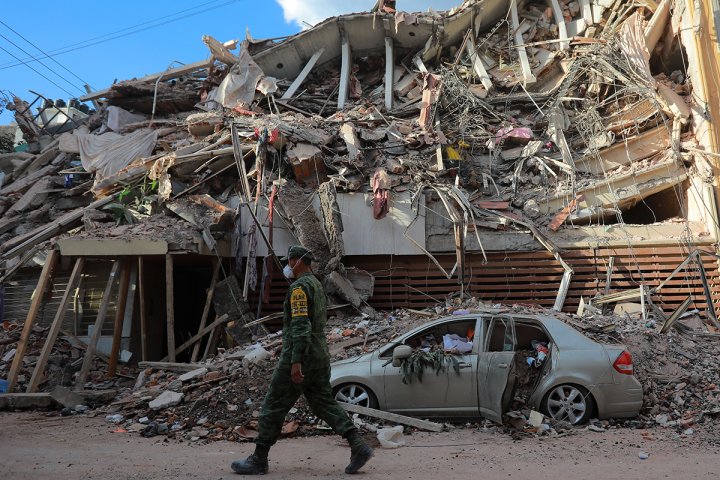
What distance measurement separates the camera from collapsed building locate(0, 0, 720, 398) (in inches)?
437

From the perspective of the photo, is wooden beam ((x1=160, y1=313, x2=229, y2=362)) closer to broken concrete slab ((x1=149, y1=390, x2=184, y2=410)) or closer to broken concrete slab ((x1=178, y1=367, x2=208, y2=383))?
broken concrete slab ((x1=178, y1=367, x2=208, y2=383))

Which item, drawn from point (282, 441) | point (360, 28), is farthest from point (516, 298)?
point (360, 28)

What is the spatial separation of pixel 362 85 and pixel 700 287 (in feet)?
33.8

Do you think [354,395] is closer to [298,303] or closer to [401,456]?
[401,456]

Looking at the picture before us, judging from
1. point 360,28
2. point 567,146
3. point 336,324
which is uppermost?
point 360,28

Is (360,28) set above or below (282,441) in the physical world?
above

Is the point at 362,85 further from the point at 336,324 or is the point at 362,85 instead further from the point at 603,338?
the point at 603,338

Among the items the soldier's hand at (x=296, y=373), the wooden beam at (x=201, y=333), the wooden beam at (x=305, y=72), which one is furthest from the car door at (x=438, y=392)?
the wooden beam at (x=305, y=72)

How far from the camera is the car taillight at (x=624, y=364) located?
21.5ft

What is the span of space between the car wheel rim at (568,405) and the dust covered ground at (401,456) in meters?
0.27

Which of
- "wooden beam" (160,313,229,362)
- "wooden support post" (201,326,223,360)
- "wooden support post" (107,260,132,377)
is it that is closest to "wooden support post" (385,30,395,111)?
"wooden beam" (160,313,229,362)

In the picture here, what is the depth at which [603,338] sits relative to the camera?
25.4 feet

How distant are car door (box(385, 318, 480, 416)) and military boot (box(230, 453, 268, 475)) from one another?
2.61 m

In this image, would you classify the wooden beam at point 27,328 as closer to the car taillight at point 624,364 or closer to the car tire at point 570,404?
the car tire at point 570,404
